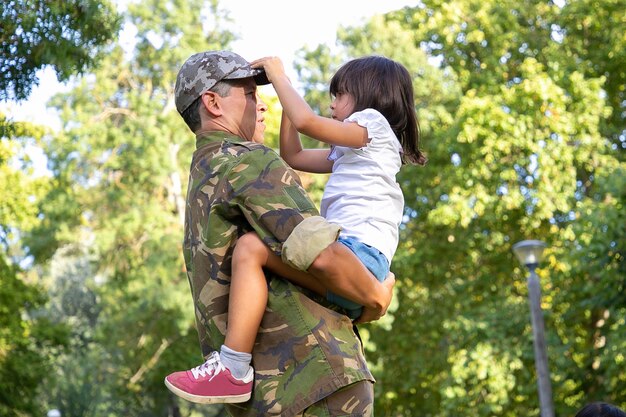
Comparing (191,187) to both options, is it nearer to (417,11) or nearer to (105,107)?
(417,11)

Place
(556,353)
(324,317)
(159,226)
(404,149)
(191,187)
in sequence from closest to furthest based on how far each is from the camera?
(324,317), (191,187), (404,149), (556,353), (159,226)

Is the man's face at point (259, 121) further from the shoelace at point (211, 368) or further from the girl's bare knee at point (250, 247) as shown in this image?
the shoelace at point (211, 368)

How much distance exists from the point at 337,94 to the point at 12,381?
897 inches

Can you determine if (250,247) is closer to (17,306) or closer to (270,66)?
(270,66)

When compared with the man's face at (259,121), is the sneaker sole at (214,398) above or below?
below

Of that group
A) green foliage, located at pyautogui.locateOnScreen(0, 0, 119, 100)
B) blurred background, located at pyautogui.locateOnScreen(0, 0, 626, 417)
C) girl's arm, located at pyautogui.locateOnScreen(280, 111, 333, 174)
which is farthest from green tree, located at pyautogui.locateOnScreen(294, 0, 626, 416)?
girl's arm, located at pyautogui.locateOnScreen(280, 111, 333, 174)

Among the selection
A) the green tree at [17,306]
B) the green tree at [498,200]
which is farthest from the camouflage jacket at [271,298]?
the green tree at [17,306]

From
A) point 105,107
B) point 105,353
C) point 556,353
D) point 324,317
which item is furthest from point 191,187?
point 105,353

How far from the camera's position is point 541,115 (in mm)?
24500

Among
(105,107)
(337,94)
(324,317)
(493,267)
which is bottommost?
(493,267)

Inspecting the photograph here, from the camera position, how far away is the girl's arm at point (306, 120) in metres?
3.82

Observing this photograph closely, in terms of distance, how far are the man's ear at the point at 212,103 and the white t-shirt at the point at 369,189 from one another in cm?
45

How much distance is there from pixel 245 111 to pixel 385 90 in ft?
1.84

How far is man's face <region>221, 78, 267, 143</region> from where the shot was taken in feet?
12.4
